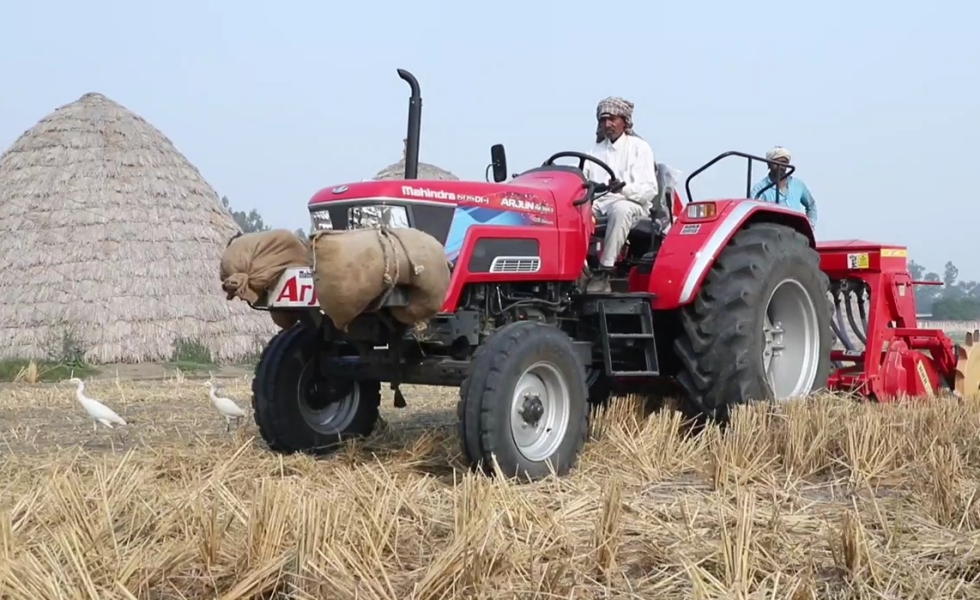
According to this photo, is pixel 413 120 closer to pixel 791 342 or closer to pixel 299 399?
pixel 299 399

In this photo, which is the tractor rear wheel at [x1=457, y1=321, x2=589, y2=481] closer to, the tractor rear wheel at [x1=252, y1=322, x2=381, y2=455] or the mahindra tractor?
the mahindra tractor

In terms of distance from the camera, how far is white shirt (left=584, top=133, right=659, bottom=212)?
638cm

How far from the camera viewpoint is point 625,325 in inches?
242

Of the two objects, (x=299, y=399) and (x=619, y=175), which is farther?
(x=619, y=175)

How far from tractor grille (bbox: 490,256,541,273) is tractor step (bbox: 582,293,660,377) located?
0.55 metres

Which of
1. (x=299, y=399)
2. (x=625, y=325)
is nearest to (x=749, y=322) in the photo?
(x=625, y=325)

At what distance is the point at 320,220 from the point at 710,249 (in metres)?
2.10

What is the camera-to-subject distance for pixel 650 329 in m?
5.95

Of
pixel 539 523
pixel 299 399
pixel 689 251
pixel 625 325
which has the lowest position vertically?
pixel 539 523

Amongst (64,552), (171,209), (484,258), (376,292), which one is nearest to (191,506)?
(64,552)

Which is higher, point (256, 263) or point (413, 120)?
point (413, 120)

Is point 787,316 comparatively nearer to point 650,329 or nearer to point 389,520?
point 650,329

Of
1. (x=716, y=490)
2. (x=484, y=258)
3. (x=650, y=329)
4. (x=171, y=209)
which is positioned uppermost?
(x=171, y=209)

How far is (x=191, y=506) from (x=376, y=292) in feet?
4.45
